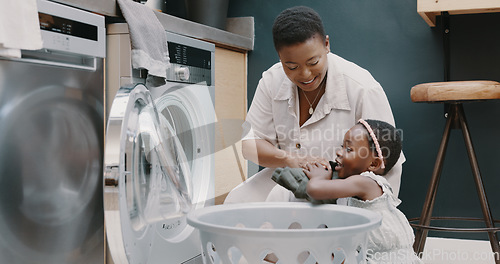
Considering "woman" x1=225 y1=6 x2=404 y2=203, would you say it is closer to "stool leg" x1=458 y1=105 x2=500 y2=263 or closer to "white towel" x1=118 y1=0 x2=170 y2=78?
"white towel" x1=118 y1=0 x2=170 y2=78

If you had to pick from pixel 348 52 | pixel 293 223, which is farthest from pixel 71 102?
pixel 348 52

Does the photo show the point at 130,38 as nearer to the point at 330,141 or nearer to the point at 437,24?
the point at 330,141

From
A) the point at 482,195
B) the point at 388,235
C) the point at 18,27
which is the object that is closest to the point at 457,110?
the point at 482,195

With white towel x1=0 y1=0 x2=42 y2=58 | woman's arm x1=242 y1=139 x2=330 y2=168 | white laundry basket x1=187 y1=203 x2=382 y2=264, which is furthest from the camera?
woman's arm x1=242 y1=139 x2=330 y2=168

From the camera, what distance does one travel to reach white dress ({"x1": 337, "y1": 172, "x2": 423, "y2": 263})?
141cm

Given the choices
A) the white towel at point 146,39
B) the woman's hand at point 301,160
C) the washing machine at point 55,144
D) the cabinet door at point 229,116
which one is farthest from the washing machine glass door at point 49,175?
the cabinet door at point 229,116

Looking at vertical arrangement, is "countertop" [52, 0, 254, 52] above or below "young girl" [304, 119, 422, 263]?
above

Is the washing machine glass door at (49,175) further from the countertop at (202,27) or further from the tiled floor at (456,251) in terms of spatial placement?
the tiled floor at (456,251)

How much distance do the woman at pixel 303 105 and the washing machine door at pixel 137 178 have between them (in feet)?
1.21

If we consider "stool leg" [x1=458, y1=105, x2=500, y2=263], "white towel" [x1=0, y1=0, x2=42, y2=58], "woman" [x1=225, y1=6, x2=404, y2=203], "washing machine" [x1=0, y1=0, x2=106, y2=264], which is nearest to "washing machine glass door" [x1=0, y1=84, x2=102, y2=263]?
"washing machine" [x1=0, y1=0, x2=106, y2=264]

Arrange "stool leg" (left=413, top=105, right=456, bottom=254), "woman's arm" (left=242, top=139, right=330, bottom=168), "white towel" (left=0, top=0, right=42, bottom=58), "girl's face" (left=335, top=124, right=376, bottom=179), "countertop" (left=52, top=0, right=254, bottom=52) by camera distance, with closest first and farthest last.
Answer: "white towel" (left=0, top=0, right=42, bottom=58)
"girl's face" (left=335, top=124, right=376, bottom=179)
"woman's arm" (left=242, top=139, right=330, bottom=168)
"countertop" (left=52, top=0, right=254, bottom=52)
"stool leg" (left=413, top=105, right=456, bottom=254)

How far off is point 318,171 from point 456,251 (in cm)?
155

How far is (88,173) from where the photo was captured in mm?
1708

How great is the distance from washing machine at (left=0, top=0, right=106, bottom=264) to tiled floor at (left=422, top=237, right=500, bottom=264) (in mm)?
1674
